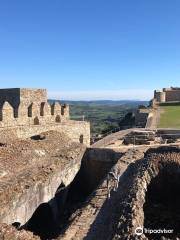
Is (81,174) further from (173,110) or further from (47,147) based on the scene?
(173,110)

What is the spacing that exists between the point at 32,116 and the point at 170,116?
65.0ft

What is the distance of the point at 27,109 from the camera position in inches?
912

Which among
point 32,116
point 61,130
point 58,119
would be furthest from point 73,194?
point 58,119

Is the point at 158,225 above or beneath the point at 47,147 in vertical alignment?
beneath

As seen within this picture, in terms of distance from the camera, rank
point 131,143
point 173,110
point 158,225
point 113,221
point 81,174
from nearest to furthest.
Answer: point 113,221 → point 158,225 → point 81,174 → point 131,143 → point 173,110

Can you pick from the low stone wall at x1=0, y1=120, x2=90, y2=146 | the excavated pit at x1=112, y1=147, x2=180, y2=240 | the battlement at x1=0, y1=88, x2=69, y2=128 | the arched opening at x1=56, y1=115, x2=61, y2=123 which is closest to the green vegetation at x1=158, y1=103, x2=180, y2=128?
the low stone wall at x1=0, y1=120, x2=90, y2=146

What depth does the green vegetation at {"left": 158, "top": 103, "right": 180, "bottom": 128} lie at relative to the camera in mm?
35569

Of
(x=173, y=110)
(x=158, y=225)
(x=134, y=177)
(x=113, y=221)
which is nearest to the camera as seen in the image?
(x=113, y=221)

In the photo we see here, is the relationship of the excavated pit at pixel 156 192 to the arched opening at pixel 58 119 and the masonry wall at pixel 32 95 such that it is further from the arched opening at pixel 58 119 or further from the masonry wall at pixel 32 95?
the arched opening at pixel 58 119

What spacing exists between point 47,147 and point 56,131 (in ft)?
11.4

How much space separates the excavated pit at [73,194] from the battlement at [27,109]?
3303mm

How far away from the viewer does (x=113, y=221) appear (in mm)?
11719

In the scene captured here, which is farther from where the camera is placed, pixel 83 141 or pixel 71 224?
pixel 83 141

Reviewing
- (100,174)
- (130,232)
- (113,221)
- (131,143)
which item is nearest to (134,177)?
(113,221)
